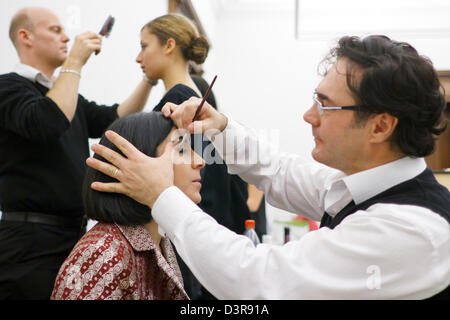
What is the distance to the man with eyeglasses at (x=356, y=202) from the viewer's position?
0.90 metres

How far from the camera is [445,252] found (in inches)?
36.2

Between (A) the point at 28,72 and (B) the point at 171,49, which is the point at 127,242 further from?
(B) the point at 171,49

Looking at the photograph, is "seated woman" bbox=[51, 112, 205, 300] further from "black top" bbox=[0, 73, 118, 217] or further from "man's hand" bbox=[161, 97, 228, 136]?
"black top" bbox=[0, 73, 118, 217]

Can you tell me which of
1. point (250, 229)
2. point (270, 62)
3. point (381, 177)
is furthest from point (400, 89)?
point (270, 62)

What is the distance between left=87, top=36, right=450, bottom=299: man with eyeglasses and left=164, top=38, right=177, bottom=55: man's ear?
615mm

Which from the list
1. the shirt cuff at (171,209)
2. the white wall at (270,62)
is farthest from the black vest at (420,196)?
the white wall at (270,62)

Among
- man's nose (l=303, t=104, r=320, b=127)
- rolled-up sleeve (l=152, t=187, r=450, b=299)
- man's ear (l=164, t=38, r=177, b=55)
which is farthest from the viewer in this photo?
man's ear (l=164, t=38, r=177, b=55)

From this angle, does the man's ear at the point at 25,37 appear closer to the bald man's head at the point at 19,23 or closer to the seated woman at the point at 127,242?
the bald man's head at the point at 19,23

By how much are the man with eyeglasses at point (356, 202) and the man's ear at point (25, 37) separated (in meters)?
0.74

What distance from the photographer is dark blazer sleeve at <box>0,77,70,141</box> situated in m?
1.35

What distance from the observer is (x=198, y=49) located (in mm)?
1797

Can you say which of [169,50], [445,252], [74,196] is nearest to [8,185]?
[74,196]

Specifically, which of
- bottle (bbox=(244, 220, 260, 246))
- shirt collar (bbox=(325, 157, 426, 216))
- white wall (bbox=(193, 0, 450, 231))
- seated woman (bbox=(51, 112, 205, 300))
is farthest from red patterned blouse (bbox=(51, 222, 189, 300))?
white wall (bbox=(193, 0, 450, 231))

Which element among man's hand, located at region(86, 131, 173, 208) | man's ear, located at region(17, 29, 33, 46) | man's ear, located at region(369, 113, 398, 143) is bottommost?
man's hand, located at region(86, 131, 173, 208)
